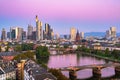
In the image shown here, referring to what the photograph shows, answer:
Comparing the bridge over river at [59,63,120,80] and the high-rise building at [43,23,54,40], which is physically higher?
the high-rise building at [43,23,54,40]

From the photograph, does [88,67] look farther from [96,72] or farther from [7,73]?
[7,73]

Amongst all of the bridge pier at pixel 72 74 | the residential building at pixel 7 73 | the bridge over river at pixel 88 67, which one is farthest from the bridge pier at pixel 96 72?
the residential building at pixel 7 73

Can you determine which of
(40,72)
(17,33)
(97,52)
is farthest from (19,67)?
(17,33)

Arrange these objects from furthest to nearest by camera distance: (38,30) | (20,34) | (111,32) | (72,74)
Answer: (111,32), (20,34), (38,30), (72,74)

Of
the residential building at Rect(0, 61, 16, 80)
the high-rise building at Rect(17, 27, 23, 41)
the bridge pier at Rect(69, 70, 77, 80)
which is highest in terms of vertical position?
the high-rise building at Rect(17, 27, 23, 41)

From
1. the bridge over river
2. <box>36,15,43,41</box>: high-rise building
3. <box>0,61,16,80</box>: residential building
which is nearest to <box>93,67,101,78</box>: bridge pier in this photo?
the bridge over river

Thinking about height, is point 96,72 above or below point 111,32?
below

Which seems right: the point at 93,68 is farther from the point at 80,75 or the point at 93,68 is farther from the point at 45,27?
the point at 45,27

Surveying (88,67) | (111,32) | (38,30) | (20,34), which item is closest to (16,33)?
(20,34)

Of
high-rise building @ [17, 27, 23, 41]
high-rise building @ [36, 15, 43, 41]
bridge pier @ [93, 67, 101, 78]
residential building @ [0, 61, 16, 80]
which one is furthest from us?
high-rise building @ [17, 27, 23, 41]

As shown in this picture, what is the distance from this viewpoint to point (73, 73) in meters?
24.6

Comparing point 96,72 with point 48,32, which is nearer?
point 96,72

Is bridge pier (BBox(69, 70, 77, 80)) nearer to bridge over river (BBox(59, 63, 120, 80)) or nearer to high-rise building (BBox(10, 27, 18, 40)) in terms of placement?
bridge over river (BBox(59, 63, 120, 80))

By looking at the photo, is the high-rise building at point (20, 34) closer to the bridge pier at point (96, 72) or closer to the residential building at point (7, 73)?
the bridge pier at point (96, 72)
